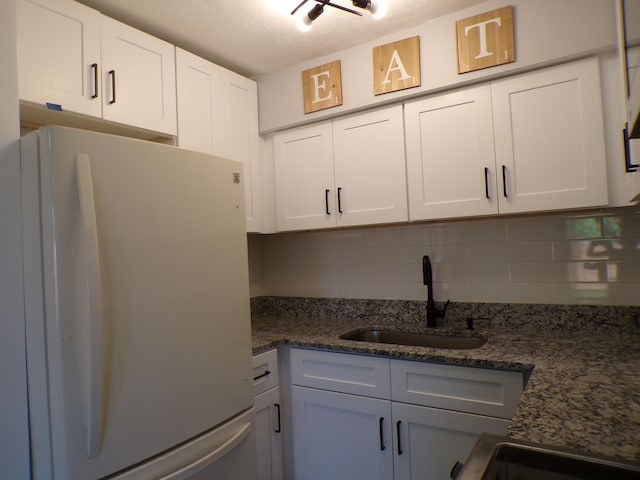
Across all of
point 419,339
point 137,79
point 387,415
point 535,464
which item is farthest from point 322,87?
point 535,464

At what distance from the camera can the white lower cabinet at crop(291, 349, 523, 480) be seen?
5.01 ft

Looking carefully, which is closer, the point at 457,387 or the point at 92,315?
the point at 92,315

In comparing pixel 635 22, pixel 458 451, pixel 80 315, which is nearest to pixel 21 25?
pixel 80 315

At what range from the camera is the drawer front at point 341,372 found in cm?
173

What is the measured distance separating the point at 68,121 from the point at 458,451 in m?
2.07

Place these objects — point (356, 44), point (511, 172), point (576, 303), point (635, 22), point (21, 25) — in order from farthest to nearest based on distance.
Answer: point (356, 44)
point (576, 303)
point (511, 172)
point (21, 25)
point (635, 22)

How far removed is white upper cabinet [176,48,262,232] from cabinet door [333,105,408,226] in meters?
0.52

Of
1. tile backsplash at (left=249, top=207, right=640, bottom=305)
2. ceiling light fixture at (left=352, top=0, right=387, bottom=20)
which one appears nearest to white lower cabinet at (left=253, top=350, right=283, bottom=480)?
tile backsplash at (left=249, top=207, right=640, bottom=305)

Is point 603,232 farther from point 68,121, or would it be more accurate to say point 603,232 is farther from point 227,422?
point 68,121

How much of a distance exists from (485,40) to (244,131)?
132cm

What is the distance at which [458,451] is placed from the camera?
1.56m

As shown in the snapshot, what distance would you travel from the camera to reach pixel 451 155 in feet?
6.09

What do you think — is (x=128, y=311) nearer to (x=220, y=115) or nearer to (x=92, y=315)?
(x=92, y=315)

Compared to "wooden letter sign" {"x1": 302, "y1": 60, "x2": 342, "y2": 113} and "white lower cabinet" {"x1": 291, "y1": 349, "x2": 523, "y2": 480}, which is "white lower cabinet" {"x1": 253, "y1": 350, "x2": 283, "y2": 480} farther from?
"wooden letter sign" {"x1": 302, "y1": 60, "x2": 342, "y2": 113}
